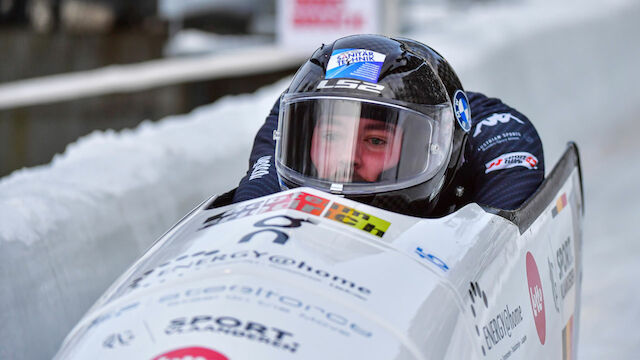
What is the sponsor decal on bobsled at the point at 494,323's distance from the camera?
6.18 feet

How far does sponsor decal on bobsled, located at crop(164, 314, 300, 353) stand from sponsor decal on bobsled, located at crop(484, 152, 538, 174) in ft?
4.91

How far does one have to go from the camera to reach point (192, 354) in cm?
149

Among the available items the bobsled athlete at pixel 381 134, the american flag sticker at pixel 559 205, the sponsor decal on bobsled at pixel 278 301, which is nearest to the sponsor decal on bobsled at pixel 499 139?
the bobsled athlete at pixel 381 134

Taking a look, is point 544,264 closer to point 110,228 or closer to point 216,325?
point 216,325

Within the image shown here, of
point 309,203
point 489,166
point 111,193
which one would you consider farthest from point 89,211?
point 489,166

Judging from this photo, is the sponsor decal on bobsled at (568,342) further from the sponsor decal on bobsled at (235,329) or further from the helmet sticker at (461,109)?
the sponsor decal on bobsled at (235,329)

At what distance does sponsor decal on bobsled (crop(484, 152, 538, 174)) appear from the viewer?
2.87 metres

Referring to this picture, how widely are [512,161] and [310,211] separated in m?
1.16

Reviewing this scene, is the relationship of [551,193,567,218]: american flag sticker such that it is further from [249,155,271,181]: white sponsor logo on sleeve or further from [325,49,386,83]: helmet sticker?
[249,155,271,181]: white sponsor logo on sleeve

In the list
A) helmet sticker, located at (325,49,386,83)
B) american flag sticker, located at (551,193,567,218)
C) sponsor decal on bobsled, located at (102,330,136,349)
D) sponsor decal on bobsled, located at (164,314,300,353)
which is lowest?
american flag sticker, located at (551,193,567,218)

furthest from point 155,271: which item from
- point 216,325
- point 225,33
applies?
point 225,33

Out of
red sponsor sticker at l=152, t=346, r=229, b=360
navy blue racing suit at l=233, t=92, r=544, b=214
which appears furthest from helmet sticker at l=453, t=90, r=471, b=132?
red sponsor sticker at l=152, t=346, r=229, b=360

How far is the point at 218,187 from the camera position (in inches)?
151

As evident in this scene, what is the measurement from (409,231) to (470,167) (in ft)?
3.49
